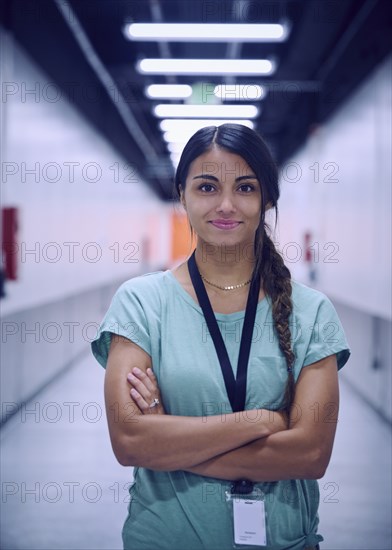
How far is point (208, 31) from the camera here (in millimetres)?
3633

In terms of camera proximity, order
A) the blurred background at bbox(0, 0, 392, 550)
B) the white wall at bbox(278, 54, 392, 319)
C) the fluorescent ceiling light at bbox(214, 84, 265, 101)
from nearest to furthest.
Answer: the blurred background at bbox(0, 0, 392, 550) < the white wall at bbox(278, 54, 392, 319) < the fluorescent ceiling light at bbox(214, 84, 265, 101)

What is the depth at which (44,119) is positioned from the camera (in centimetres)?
476

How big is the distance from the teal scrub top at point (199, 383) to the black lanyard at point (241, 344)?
0.05 ft

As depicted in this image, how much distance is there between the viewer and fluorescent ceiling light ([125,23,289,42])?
3590 millimetres

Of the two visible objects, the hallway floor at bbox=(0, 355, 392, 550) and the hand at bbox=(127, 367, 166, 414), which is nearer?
the hand at bbox=(127, 367, 166, 414)

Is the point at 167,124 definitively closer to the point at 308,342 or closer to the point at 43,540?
the point at 43,540

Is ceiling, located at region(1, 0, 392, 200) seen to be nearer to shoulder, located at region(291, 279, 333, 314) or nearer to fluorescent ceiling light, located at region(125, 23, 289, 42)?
fluorescent ceiling light, located at region(125, 23, 289, 42)

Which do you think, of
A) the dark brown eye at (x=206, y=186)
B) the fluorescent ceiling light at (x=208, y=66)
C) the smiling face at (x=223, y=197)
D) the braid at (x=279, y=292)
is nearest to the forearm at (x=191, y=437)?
the braid at (x=279, y=292)

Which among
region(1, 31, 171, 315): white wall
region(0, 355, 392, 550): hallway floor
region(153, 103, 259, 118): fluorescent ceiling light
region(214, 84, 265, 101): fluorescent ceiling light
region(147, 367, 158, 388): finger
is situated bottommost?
region(0, 355, 392, 550): hallway floor

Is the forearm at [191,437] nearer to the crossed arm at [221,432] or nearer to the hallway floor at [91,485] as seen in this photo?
the crossed arm at [221,432]

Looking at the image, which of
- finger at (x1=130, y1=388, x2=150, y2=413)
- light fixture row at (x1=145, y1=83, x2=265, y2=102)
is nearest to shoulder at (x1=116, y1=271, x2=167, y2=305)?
finger at (x1=130, y1=388, x2=150, y2=413)

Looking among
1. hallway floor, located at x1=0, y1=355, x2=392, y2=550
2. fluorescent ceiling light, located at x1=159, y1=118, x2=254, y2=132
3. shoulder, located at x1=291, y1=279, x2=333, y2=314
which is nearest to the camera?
shoulder, located at x1=291, y1=279, x2=333, y2=314

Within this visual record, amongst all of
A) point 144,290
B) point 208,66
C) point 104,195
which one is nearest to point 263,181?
point 144,290

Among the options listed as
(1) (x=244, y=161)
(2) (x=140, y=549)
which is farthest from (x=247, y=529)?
(1) (x=244, y=161)
